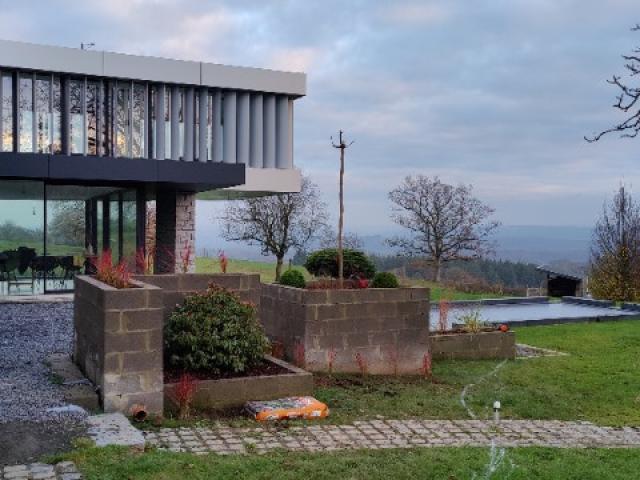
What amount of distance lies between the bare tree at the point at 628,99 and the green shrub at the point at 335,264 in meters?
6.31

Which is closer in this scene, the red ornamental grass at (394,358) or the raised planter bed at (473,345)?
the red ornamental grass at (394,358)

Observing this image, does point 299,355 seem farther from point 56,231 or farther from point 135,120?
point 135,120

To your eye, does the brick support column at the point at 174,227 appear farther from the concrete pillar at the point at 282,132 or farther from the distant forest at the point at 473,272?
the concrete pillar at the point at 282,132

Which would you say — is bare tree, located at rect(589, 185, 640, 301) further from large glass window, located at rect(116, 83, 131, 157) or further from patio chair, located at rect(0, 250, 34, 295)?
patio chair, located at rect(0, 250, 34, 295)

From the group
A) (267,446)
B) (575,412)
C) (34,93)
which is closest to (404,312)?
(575,412)

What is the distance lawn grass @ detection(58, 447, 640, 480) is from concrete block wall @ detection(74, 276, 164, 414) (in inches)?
61.5

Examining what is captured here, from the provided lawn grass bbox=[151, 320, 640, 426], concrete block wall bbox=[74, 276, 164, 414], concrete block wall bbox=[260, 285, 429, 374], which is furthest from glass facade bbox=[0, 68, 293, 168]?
concrete block wall bbox=[74, 276, 164, 414]

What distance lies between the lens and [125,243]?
17.5 metres

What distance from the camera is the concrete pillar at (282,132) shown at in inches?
894

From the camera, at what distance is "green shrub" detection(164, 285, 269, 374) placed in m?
8.03

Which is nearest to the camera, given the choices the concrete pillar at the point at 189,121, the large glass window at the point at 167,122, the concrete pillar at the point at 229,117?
the large glass window at the point at 167,122

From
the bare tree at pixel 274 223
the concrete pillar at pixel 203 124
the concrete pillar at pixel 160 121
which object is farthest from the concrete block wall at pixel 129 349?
the bare tree at pixel 274 223

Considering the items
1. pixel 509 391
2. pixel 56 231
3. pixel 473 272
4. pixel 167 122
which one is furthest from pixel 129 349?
pixel 473 272

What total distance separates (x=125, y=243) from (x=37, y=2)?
6.33m
